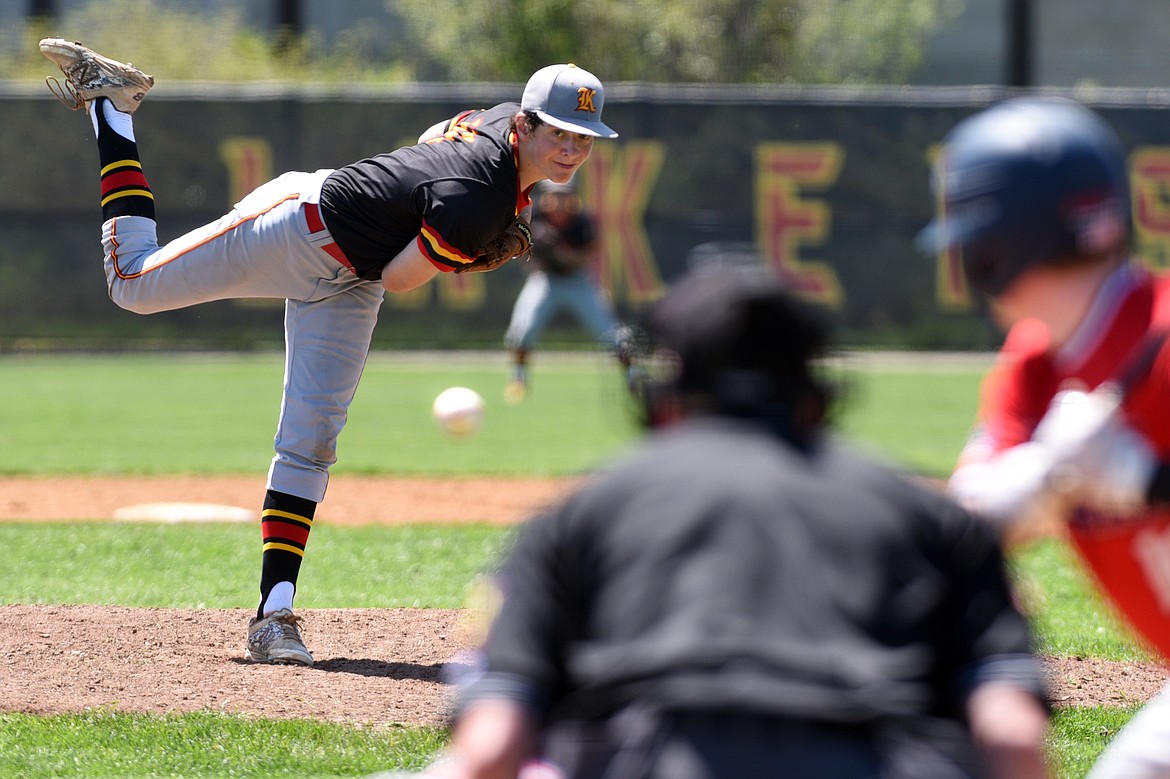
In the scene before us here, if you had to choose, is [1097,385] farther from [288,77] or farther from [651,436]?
[288,77]

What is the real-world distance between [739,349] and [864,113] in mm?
17171

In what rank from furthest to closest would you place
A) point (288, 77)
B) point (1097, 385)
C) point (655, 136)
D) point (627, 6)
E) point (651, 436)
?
point (627, 6) → point (288, 77) → point (655, 136) → point (1097, 385) → point (651, 436)

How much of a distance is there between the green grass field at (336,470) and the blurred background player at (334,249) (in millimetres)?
932

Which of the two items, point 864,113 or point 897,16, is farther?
point 897,16

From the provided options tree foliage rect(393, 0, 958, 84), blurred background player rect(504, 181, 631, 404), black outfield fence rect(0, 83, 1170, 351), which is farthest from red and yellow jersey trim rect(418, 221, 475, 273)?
tree foliage rect(393, 0, 958, 84)

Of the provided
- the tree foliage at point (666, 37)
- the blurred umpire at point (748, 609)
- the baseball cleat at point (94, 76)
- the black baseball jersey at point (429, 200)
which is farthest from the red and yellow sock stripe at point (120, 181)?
the tree foliage at point (666, 37)

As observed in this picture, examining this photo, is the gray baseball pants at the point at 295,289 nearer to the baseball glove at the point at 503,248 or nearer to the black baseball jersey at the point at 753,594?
the baseball glove at the point at 503,248

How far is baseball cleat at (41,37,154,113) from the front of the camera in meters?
5.11

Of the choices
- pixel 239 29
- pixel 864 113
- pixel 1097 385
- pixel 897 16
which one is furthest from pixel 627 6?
pixel 1097 385

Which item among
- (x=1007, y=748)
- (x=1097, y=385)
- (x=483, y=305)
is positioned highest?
(x=1097, y=385)

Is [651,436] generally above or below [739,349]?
below

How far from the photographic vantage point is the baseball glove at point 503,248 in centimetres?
471

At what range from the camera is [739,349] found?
5.87 ft

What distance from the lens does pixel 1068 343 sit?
7.11ft
